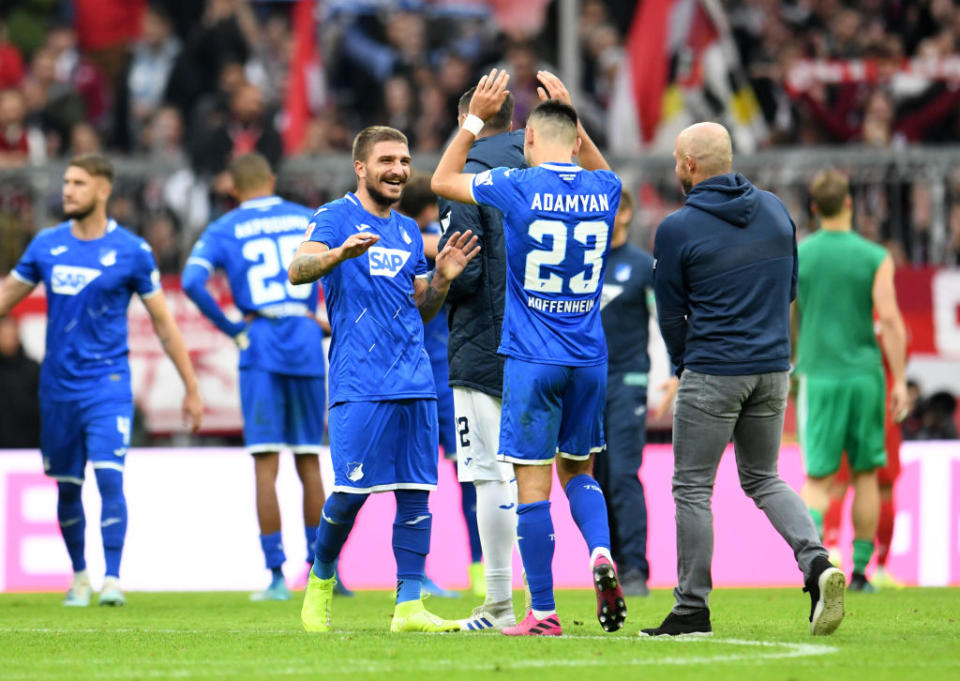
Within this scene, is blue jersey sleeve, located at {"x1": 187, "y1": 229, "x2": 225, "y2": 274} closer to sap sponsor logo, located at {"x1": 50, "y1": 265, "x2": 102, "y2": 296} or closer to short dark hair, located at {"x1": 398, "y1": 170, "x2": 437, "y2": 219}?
sap sponsor logo, located at {"x1": 50, "y1": 265, "x2": 102, "y2": 296}

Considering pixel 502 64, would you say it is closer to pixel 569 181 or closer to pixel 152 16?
pixel 152 16

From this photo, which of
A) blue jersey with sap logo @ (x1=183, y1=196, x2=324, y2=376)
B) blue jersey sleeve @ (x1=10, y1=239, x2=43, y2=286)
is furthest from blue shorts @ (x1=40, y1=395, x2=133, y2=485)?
blue jersey with sap logo @ (x1=183, y1=196, x2=324, y2=376)

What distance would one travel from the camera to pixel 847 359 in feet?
35.5

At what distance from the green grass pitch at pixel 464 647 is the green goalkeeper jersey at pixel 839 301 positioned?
1.84 meters

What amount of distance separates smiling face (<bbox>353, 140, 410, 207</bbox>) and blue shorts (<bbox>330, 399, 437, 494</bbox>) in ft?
3.21

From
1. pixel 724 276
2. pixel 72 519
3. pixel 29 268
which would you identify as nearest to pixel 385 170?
pixel 724 276

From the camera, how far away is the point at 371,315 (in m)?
7.52

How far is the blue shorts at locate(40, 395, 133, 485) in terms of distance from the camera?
10180 mm

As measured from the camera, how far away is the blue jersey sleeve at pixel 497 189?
7.02 meters

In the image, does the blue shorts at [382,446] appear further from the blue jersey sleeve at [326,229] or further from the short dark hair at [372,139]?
the short dark hair at [372,139]

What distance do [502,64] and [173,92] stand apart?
12.0ft

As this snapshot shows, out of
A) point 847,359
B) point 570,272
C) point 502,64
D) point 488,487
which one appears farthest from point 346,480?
point 502,64

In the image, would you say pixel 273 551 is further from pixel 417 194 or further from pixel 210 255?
pixel 417 194

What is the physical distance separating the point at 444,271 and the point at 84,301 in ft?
12.0
